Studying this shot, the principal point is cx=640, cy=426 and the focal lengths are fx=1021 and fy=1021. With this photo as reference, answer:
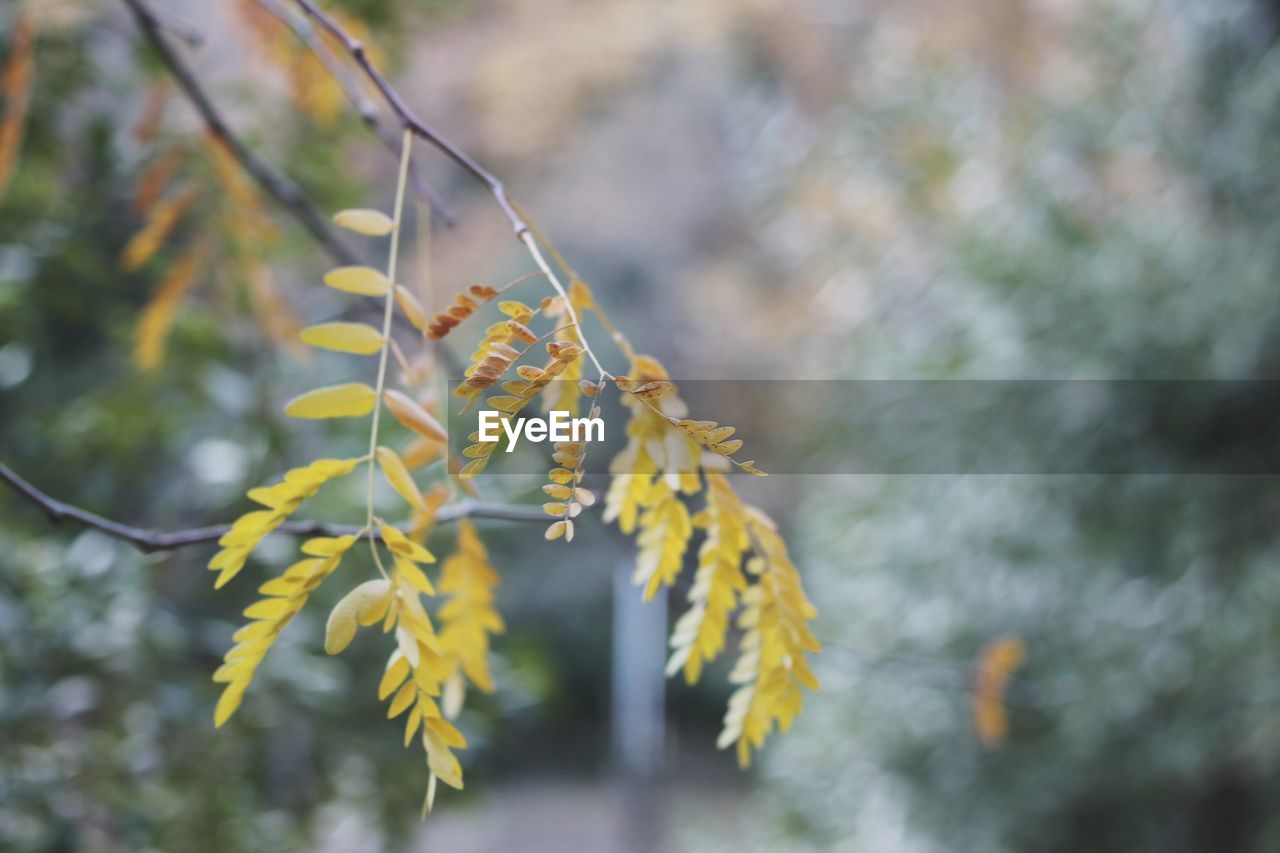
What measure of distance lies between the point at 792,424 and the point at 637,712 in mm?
1246

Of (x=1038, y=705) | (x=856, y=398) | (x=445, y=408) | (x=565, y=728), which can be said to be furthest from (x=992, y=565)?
(x=565, y=728)

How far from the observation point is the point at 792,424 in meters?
2.59

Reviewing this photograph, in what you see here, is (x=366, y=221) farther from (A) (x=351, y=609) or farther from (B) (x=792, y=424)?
(B) (x=792, y=424)

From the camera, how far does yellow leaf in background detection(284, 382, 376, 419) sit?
0.30 metres

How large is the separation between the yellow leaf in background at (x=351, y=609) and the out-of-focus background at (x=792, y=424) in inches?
9.1

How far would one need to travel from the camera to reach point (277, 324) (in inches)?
30.2

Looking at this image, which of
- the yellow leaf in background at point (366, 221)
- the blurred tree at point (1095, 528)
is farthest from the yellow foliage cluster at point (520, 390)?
the blurred tree at point (1095, 528)

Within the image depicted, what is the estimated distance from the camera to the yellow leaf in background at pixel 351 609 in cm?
27

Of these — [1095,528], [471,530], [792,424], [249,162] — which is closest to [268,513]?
[471,530]

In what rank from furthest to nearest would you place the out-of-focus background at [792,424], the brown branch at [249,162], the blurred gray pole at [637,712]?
the blurred gray pole at [637,712] < the out-of-focus background at [792,424] < the brown branch at [249,162]

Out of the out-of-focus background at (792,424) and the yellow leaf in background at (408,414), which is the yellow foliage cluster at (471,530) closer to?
the yellow leaf in background at (408,414)

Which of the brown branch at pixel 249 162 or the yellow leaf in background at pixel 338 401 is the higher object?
the brown branch at pixel 249 162

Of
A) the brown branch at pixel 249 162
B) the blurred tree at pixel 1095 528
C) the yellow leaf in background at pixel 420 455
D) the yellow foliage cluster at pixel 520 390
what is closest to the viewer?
the yellow foliage cluster at pixel 520 390

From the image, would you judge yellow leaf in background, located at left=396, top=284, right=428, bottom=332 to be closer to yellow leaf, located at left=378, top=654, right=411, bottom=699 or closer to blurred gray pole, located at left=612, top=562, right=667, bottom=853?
yellow leaf, located at left=378, top=654, right=411, bottom=699
